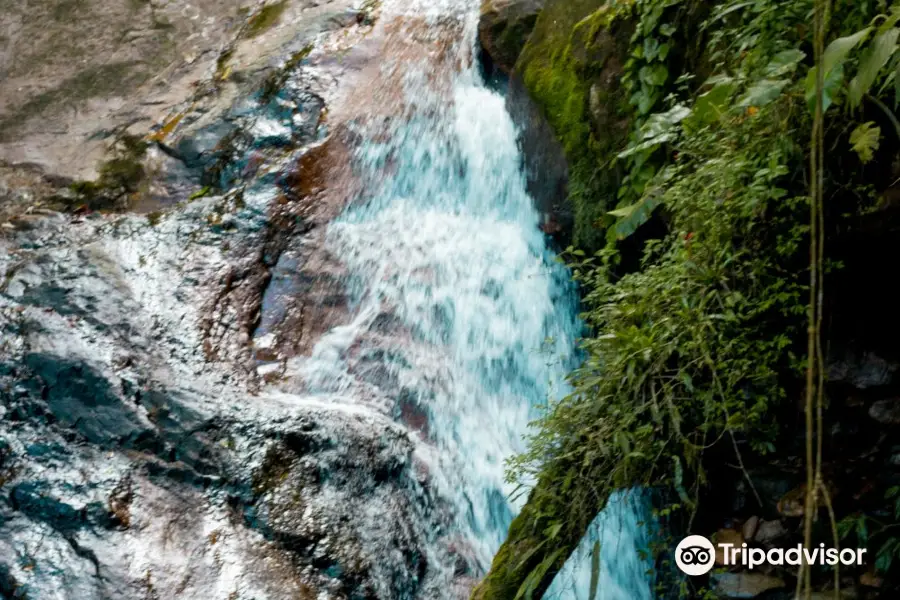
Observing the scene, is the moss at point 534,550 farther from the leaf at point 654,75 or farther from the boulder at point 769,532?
the leaf at point 654,75

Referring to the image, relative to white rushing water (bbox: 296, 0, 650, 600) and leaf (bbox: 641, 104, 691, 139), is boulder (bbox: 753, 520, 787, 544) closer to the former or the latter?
white rushing water (bbox: 296, 0, 650, 600)

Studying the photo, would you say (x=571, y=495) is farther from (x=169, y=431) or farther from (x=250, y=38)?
(x=250, y=38)

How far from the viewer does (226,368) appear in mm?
4910

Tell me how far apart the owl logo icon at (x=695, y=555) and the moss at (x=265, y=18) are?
6.89 m

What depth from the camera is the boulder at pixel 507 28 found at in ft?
21.9

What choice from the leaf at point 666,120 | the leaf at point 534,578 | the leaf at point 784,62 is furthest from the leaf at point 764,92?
the leaf at point 534,578

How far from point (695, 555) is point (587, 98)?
10.3ft

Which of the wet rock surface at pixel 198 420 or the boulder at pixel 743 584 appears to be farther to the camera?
the wet rock surface at pixel 198 420

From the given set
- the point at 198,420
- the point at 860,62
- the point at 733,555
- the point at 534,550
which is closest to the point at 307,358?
the point at 198,420

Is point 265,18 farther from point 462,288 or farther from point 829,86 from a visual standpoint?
point 829,86

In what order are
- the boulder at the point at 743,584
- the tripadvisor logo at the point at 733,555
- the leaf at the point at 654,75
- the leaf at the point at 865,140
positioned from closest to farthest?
the leaf at the point at 865,140, the tripadvisor logo at the point at 733,555, the boulder at the point at 743,584, the leaf at the point at 654,75

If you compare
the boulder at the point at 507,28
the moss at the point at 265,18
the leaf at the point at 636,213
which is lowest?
the leaf at the point at 636,213

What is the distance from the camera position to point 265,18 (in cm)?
868

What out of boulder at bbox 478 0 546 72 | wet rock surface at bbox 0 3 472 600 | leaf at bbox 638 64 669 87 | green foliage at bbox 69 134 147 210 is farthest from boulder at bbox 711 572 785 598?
green foliage at bbox 69 134 147 210
